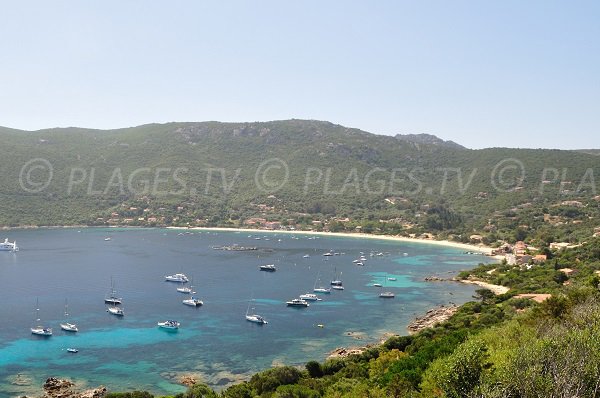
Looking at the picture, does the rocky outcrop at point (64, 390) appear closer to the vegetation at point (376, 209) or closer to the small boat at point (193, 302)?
the vegetation at point (376, 209)

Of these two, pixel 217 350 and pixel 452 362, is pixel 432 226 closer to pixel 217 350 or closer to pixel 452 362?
pixel 217 350

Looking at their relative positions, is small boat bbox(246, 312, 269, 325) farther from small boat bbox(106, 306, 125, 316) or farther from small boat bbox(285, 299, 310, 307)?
small boat bbox(106, 306, 125, 316)

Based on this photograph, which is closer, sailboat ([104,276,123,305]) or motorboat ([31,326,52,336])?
motorboat ([31,326,52,336])

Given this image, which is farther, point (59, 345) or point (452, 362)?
point (59, 345)

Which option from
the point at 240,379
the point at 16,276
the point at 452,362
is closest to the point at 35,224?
the point at 16,276

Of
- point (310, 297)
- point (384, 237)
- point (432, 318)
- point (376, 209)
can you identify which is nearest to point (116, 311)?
point (310, 297)

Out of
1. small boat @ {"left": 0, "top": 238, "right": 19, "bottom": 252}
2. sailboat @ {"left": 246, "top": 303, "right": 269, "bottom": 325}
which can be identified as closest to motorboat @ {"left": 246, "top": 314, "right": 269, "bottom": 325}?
sailboat @ {"left": 246, "top": 303, "right": 269, "bottom": 325}
